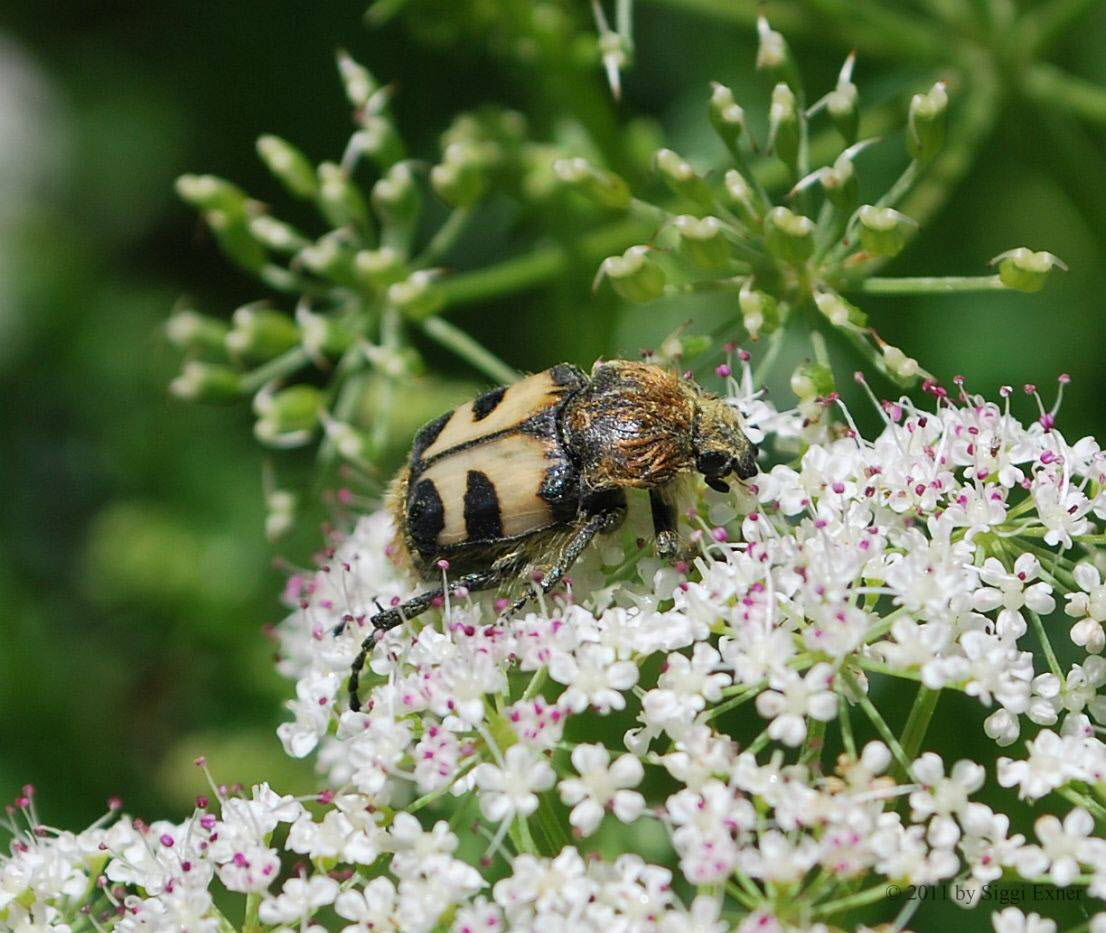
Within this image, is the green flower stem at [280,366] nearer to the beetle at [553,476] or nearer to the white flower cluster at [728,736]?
the beetle at [553,476]

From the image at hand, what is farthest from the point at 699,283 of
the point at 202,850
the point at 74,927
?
the point at 74,927

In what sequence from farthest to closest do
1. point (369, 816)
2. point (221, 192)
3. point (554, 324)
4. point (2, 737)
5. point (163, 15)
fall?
point (163, 15)
point (2, 737)
point (554, 324)
point (221, 192)
point (369, 816)

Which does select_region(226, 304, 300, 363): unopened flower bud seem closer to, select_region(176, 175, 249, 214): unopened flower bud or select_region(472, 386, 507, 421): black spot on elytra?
select_region(176, 175, 249, 214): unopened flower bud

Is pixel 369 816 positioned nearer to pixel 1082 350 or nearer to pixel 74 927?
pixel 74 927

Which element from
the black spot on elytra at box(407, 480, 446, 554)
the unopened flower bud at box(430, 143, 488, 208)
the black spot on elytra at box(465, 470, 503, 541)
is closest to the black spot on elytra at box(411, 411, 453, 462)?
the black spot on elytra at box(407, 480, 446, 554)

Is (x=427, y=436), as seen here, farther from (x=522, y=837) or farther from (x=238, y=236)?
(x=522, y=837)

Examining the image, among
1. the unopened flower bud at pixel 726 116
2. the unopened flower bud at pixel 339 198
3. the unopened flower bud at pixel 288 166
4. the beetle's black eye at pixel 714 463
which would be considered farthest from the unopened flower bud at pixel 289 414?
the unopened flower bud at pixel 726 116
